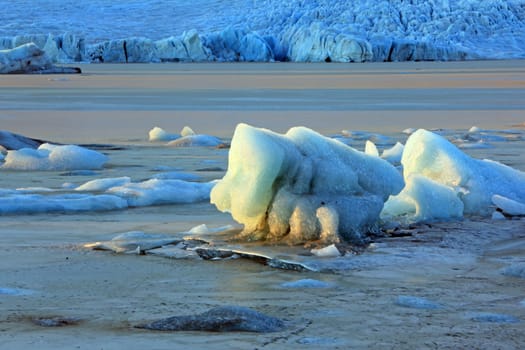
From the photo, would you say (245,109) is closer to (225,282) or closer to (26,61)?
(225,282)

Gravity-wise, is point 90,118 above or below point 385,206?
below

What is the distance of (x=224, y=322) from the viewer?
232 centimetres

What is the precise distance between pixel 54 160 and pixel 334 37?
3425 cm

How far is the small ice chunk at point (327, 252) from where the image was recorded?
3234 millimetres

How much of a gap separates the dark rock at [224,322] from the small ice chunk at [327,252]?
0.86 metres

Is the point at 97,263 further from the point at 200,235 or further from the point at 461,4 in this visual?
the point at 461,4

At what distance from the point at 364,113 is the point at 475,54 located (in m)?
31.7

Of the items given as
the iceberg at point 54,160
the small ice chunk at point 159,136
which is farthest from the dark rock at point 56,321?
the small ice chunk at point 159,136

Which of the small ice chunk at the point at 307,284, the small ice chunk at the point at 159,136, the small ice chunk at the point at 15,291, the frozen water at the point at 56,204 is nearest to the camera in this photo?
the small ice chunk at the point at 15,291

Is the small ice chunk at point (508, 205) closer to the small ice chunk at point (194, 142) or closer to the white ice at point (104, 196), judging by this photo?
the white ice at point (104, 196)

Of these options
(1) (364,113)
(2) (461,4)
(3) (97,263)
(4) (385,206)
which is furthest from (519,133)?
(2) (461,4)

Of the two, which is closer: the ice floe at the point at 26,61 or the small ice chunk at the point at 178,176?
the small ice chunk at the point at 178,176

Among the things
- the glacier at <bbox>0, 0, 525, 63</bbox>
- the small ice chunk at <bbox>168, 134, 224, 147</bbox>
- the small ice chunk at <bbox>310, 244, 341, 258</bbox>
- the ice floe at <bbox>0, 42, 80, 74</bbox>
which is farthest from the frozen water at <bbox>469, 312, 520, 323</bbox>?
the glacier at <bbox>0, 0, 525, 63</bbox>

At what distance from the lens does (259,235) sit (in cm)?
352
